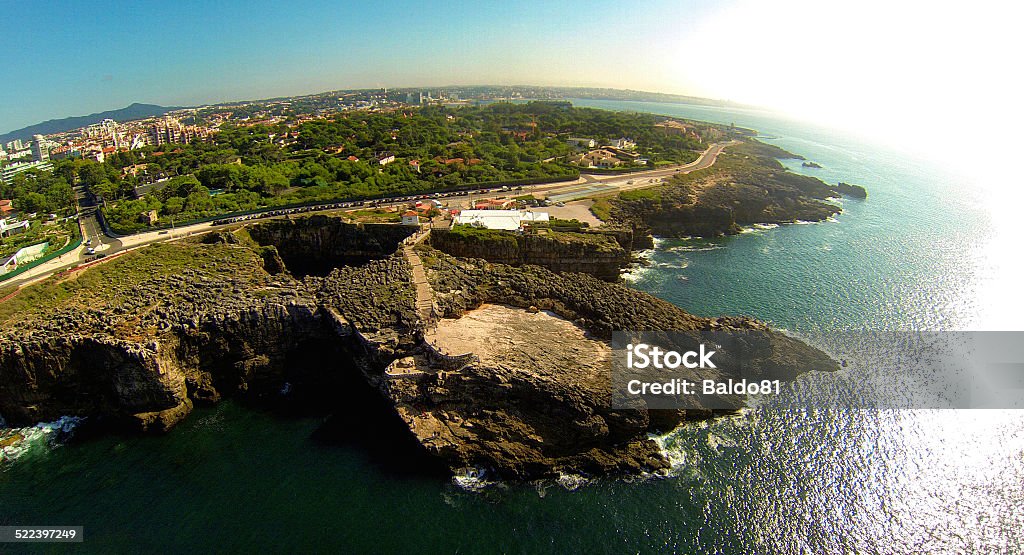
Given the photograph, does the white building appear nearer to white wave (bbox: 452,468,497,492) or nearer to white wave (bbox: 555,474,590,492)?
white wave (bbox: 452,468,497,492)

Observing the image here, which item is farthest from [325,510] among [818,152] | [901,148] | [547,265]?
[901,148]

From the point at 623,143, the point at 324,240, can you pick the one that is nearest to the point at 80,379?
the point at 324,240

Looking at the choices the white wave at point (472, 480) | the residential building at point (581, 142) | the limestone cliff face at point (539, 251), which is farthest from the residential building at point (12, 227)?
the residential building at point (581, 142)

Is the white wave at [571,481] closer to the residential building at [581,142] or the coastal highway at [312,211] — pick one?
the coastal highway at [312,211]

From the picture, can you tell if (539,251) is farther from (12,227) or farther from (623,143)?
(623,143)

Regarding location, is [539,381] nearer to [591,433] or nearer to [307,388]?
[591,433]

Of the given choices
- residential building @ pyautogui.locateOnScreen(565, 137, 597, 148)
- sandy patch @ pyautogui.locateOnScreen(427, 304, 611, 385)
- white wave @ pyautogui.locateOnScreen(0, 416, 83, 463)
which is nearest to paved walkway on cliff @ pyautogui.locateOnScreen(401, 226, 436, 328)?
sandy patch @ pyautogui.locateOnScreen(427, 304, 611, 385)
